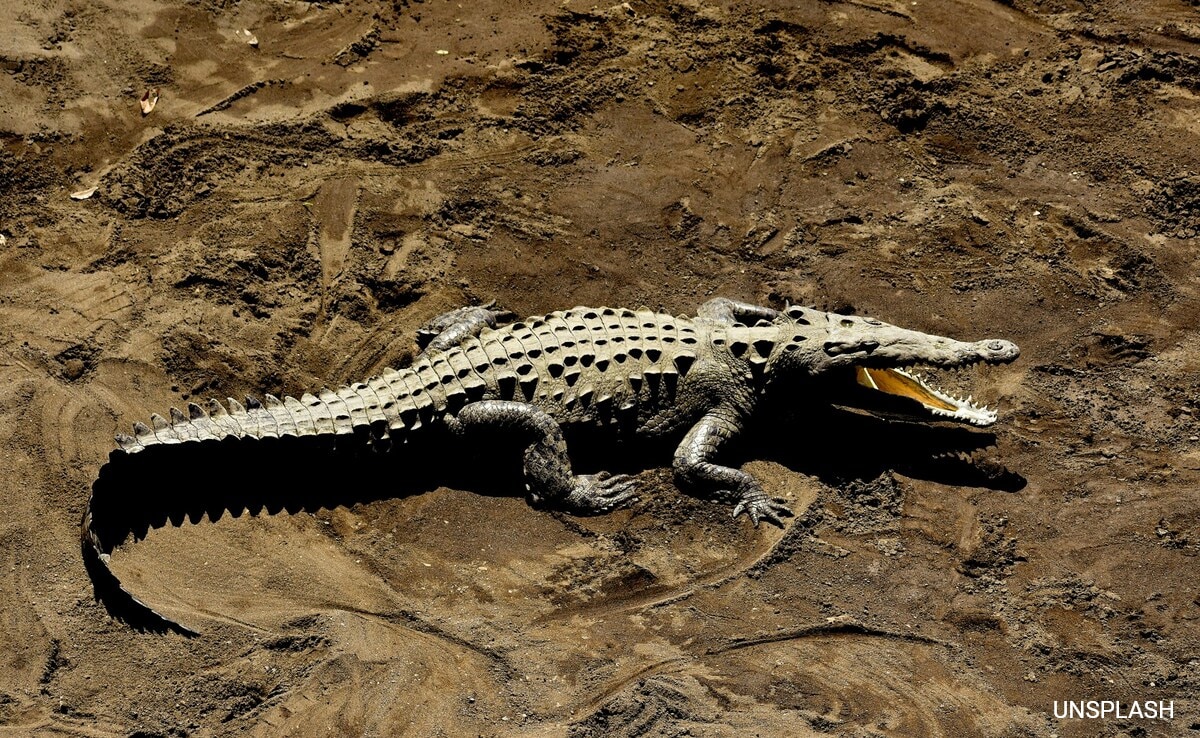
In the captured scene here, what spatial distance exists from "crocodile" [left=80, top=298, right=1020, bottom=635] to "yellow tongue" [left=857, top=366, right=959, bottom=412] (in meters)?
0.02

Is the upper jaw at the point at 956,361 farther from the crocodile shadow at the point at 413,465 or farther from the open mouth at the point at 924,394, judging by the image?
the crocodile shadow at the point at 413,465

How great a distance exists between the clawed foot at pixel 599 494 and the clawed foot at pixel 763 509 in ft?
2.72

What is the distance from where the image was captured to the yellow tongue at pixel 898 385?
7.89m

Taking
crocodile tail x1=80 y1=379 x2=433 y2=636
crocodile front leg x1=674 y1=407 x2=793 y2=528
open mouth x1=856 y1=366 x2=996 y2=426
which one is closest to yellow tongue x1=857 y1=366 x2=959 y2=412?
open mouth x1=856 y1=366 x2=996 y2=426

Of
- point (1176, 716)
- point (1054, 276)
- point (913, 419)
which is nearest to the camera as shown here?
point (1176, 716)

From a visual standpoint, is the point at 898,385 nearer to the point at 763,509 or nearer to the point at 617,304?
the point at 763,509

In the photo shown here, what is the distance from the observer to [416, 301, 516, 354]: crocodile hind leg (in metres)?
7.90

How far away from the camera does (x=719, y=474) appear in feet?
24.5

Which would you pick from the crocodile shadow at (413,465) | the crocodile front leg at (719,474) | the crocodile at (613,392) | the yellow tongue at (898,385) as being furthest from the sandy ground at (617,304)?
the yellow tongue at (898,385)

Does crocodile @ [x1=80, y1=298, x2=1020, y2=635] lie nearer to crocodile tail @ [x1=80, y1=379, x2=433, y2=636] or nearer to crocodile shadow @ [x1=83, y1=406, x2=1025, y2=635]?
crocodile tail @ [x1=80, y1=379, x2=433, y2=636]

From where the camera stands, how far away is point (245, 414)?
728 cm

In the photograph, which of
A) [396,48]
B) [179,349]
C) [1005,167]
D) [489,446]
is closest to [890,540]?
[489,446]

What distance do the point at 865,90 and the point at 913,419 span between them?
359 cm

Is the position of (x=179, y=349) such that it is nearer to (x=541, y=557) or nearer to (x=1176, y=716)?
(x=541, y=557)
